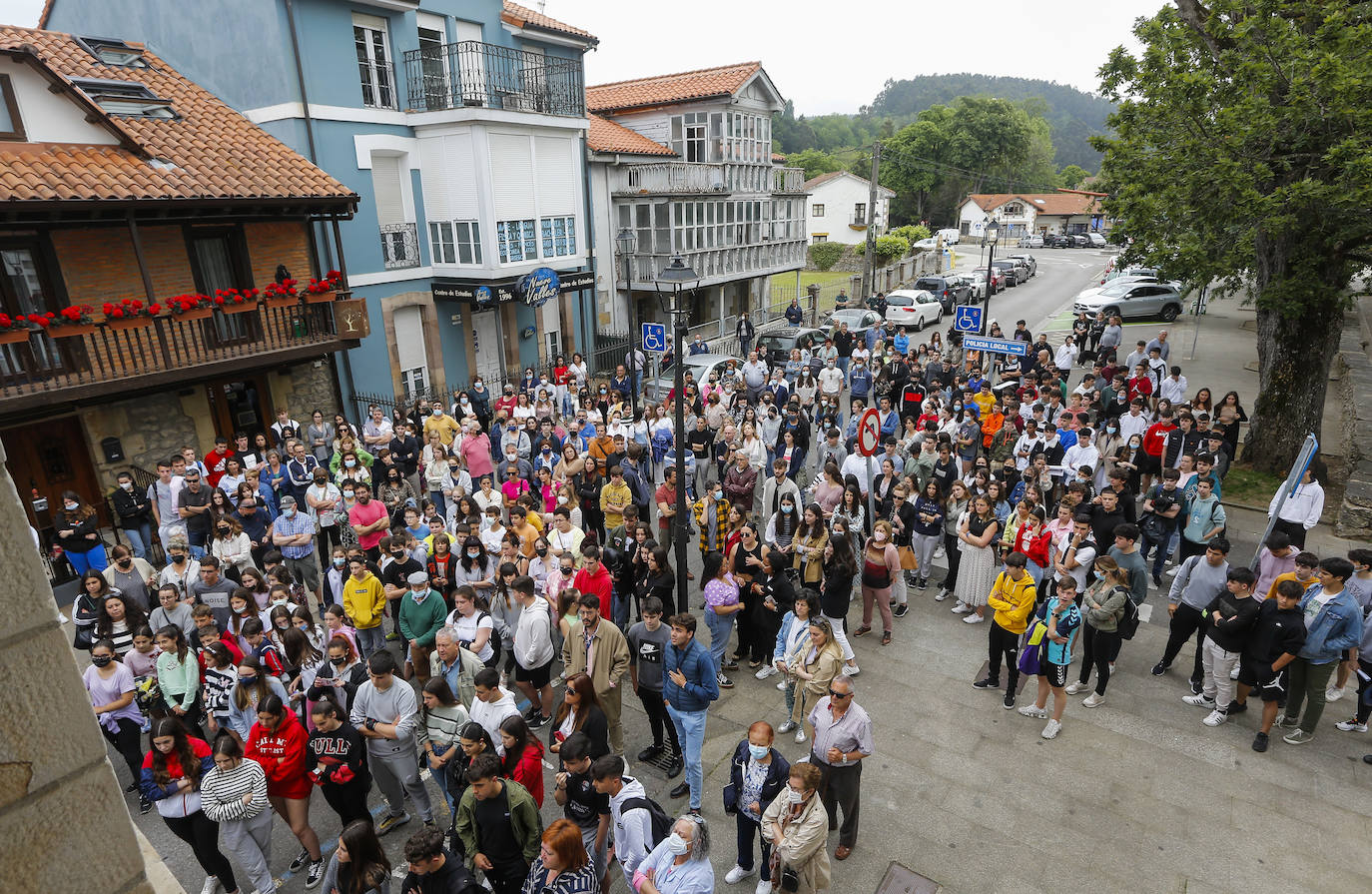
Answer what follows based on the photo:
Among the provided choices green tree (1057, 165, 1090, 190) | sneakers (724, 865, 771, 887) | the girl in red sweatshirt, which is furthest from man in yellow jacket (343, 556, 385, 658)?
green tree (1057, 165, 1090, 190)

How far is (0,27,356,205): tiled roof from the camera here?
12133 mm

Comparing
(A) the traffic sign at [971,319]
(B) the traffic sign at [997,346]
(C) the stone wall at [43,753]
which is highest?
(C) the stone wall at [43,753]

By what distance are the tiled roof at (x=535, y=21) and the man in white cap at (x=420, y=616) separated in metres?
18.4

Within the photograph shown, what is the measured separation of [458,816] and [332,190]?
14.2 metres

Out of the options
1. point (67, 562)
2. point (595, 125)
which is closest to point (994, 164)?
point (595, 125)

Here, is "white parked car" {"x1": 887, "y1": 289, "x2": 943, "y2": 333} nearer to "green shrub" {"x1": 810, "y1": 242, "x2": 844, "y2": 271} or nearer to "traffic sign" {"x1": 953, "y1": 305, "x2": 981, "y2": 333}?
"traffic sign" {"x1": 953, "y1": 305, "x2": 981, "y2": 333}

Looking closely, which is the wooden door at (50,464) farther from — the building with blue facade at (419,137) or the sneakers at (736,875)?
the sneakers at (736,875)

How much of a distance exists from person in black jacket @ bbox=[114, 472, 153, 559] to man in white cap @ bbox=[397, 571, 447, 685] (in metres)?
5.72

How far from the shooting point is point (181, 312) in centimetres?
1325

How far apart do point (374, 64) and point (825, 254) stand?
4513 centimetres

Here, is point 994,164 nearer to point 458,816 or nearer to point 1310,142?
point 1310,142

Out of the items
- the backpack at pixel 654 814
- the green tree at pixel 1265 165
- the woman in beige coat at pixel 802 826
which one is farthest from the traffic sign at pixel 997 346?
the backpack at pixel 654 814

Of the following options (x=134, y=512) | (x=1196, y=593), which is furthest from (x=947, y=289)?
(x=134, y=512)

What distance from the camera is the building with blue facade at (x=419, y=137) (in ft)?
54.9
